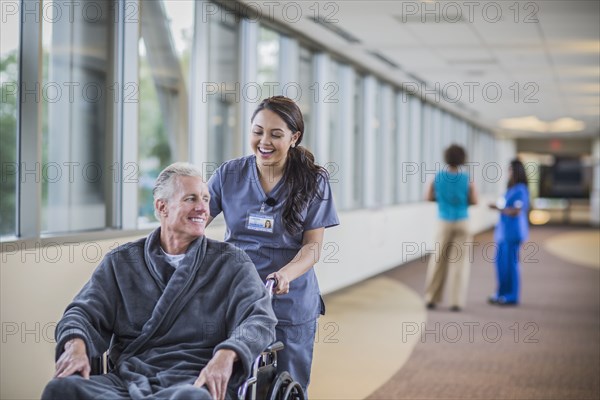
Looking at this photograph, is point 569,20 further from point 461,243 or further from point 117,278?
point 117,278

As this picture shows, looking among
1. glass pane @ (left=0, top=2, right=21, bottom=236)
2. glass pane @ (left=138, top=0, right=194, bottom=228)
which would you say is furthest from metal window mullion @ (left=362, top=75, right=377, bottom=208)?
glass pane @ (left=0, top=2, right=21, bottom=236)

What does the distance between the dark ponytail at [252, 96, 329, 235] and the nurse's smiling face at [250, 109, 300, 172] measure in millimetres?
21

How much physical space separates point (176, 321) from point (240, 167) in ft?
2.50

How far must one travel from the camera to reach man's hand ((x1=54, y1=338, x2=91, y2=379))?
2.50m

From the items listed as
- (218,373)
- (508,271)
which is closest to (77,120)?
(218,373)

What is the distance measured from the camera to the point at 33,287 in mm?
3947

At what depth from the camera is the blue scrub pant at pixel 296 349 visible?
10.3 ft

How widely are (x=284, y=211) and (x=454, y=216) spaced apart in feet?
16.2

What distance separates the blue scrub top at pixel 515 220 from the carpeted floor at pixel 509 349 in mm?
708

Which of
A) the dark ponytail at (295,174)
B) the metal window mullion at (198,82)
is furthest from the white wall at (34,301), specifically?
the metal window mullion at (198,82)

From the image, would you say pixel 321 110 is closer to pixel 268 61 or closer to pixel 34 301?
pixel 268 61

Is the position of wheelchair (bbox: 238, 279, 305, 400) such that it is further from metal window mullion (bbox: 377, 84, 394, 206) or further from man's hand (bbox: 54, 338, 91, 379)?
metal window mullion (bbox: 377, 84, 394, 206)

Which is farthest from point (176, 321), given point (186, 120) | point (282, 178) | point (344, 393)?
point (186, 120)

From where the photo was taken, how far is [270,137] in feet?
10.2
